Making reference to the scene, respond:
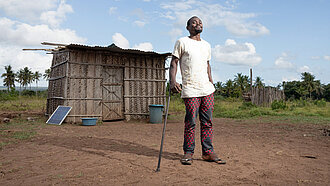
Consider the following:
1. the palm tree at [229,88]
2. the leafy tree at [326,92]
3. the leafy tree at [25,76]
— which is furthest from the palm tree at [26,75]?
the leafy tree at [326,92]

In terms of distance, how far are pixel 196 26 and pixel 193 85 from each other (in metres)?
0.82

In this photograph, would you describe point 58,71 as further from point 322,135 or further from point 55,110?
point 322,135

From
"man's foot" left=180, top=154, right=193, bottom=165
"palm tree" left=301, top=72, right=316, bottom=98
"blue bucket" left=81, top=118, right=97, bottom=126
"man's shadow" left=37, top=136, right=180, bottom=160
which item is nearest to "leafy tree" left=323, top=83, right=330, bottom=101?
"palm tree" left=301, top=72, right=316, bottom=98

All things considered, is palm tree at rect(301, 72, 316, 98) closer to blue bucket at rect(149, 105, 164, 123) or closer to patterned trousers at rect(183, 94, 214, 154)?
blue bucket at rect(149, 105, 164, 123)

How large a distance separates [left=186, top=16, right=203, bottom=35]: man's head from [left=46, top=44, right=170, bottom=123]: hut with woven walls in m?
5.84

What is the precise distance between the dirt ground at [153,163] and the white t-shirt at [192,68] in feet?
3.23

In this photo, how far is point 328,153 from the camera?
4488mm

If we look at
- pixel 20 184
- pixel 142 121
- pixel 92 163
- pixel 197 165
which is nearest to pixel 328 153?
pixel 197 165

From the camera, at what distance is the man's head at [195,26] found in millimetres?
3744

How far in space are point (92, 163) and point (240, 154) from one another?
2263 millimetres

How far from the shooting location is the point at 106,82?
10.0 meters

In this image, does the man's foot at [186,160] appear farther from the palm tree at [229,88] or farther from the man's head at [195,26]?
the palm tree at [229,88]

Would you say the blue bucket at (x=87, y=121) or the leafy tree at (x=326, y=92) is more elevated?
the leafy tree at (x=326, y=92)

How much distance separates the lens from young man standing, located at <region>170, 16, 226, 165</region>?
12.0ft
